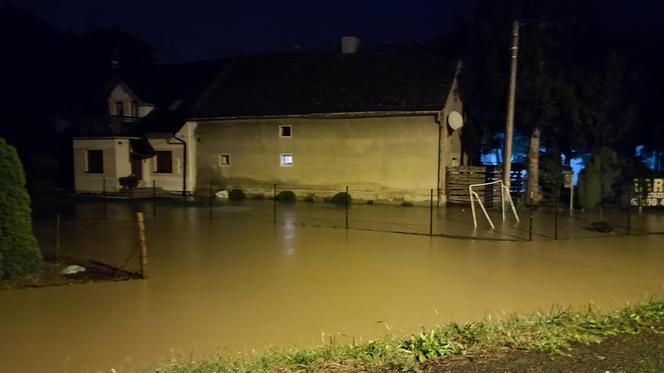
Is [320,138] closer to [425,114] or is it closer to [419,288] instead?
[425,114]

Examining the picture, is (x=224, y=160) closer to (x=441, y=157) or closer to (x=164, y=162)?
(x=164, y=162)

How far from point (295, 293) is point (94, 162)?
77.6ft

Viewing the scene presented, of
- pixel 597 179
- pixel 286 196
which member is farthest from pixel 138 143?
pixel 597 179

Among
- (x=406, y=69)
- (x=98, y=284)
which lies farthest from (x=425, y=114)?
(x=98, y=284)

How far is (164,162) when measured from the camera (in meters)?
28.4

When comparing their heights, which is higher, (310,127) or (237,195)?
(310,127)

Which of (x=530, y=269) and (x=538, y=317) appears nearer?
(x=538, y=317)

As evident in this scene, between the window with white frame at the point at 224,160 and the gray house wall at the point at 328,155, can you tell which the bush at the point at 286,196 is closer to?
the gray house wall at the point at 328,155

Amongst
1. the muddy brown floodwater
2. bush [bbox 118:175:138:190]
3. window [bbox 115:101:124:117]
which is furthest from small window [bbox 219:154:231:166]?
the muddy brown floodwater

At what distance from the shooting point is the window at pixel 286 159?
25.6 meters

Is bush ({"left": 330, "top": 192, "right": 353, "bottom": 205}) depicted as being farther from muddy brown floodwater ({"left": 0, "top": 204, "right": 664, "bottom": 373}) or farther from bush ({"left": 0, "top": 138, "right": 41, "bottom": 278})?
bush ({"left": 0, "top": 138, "right": 41, "bottom": 278})

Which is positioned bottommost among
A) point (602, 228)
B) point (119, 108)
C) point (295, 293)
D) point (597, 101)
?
point (295, 293)

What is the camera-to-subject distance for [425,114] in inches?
892

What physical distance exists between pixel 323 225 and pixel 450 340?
11.3 meters
